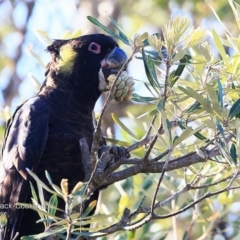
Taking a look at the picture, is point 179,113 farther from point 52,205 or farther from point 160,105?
point 52,205

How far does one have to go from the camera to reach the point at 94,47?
288 centimetres

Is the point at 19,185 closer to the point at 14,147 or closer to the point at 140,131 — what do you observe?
the point at 14,147

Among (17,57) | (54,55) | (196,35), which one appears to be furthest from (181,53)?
(17,57)

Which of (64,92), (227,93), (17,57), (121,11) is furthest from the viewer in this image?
(121,11)

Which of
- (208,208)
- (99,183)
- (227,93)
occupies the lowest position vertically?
(208,208)

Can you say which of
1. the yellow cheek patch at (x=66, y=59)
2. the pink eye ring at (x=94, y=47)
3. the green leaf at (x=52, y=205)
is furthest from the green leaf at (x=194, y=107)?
the yellow cheek patch at (x=66, y=59)

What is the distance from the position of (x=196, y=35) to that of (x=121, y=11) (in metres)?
3.59

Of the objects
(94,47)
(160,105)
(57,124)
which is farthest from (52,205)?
(94,47)

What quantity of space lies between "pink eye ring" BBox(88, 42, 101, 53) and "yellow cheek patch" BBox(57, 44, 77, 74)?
89 millimetres

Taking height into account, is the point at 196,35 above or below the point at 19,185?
above

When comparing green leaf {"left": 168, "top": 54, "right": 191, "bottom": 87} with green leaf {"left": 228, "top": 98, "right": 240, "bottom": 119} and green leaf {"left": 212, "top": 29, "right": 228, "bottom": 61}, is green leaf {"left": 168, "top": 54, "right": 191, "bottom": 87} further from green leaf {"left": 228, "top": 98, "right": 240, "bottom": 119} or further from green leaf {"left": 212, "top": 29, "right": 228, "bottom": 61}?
green leaf {"left": 228, "top": 98, "right": 240, "bottom": 119}

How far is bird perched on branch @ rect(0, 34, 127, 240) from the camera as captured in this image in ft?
8.71

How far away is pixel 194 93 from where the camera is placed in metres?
1.68

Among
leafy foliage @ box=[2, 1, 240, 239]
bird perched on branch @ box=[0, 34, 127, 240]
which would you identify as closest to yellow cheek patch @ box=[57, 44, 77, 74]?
bird perched on branch @ box=[0, 34, 127, 240]
